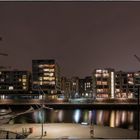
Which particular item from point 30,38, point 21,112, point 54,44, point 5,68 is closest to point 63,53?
point 54,44

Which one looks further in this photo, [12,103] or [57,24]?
[12,103]

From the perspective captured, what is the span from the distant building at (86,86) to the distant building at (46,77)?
0.29m

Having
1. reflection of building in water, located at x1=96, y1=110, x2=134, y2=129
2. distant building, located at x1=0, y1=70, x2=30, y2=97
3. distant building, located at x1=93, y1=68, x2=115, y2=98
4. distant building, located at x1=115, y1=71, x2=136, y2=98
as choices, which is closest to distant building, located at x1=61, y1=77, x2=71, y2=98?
distant building, located at x1=93, y1=68, x2=115, y2=98

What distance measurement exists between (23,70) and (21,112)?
115 centimetres

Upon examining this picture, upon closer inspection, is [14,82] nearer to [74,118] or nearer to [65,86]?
[65,86]

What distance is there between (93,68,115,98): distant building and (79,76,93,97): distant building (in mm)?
58

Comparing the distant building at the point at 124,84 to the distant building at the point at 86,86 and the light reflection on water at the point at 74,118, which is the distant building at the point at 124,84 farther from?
the light reflection on water at the point at 74,118

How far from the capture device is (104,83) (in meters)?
4.41

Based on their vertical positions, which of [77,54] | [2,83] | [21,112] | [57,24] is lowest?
[21,112]

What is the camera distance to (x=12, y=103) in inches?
182

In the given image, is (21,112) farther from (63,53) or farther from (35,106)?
(63,53)

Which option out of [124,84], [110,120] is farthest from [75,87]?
[110,120]

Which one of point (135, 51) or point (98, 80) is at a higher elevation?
point (135, 51)

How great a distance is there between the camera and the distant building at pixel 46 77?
4.33 meters
